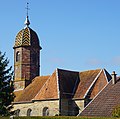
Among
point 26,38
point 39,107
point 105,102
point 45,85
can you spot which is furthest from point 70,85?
point 26,38

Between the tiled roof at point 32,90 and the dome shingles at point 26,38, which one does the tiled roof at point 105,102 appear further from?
the dome shingles at point 26,38

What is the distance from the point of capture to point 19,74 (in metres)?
65.6

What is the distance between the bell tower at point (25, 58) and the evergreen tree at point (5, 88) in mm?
18266

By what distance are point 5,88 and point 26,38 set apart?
21.5 metres

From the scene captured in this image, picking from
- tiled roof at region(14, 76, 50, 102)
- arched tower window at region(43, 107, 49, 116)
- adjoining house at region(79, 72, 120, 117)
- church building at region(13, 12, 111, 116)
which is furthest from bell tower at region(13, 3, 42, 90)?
adjoining house at region(79, 72, 120, 117)

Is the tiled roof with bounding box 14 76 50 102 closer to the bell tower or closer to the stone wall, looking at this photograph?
the stone wall

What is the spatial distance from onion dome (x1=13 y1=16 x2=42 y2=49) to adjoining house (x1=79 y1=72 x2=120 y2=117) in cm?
2368

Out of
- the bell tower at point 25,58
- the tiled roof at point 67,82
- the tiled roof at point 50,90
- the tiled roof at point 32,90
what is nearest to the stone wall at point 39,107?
the tiled roof at point 50,90

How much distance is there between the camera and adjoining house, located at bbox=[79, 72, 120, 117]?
41.1 m

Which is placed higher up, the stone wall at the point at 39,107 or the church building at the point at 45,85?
the church building at the point at 45,85

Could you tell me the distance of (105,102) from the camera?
42375 millimetres

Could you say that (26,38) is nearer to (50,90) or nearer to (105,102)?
(50,90)

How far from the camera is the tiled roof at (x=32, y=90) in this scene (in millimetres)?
59453

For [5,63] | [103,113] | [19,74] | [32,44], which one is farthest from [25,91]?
[103,113]
